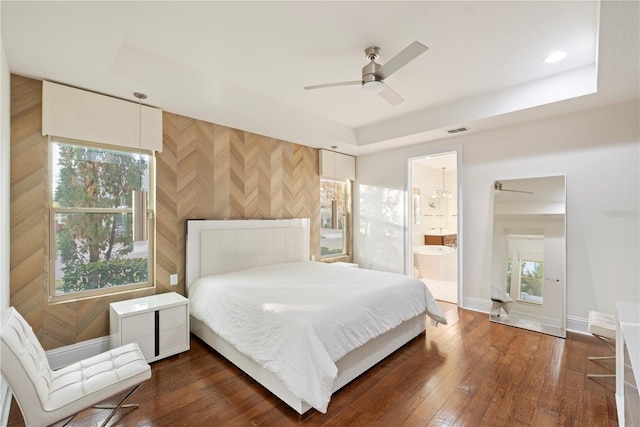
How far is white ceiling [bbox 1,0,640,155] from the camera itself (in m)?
1.93

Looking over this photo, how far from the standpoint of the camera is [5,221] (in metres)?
2.13

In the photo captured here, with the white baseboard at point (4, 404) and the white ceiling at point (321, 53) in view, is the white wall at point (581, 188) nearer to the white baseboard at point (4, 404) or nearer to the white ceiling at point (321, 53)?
the white ceiling at point (321, 53)

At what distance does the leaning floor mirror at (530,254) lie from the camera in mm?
3367

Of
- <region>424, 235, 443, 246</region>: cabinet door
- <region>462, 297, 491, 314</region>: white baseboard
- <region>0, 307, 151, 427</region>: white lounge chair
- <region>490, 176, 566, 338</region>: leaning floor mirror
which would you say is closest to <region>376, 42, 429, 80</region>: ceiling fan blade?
<region>490, 176, 566, 338</region>: leaning floor mirror

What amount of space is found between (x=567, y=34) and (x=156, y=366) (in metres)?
4.45

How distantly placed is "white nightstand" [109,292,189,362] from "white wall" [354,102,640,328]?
12.2 feet

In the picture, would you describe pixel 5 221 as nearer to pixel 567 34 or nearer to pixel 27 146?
pixel 27 146

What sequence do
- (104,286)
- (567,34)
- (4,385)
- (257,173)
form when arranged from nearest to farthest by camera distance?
(4,385) < (567,34) < (104,286) < (257,173)

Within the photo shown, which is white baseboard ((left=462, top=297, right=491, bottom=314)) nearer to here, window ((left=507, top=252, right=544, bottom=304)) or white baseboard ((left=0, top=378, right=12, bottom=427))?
window ((left=507, top=252, right=544, bottom=304))

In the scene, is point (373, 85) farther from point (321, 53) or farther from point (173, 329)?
point (173, 329)

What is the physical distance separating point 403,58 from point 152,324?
3.07 meters

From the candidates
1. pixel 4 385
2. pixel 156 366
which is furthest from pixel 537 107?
pixel 4 385

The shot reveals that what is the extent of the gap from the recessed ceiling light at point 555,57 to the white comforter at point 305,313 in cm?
245

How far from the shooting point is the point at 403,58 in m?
2.09
